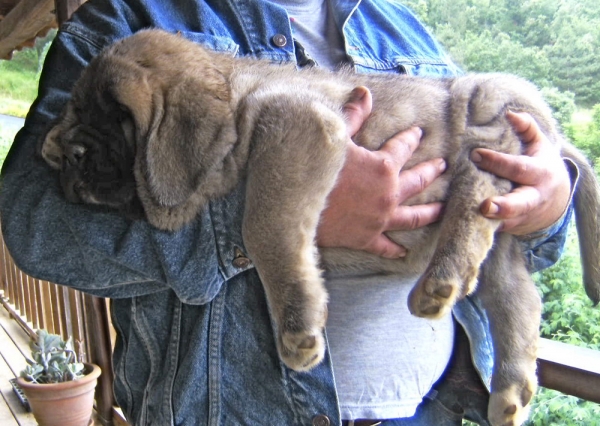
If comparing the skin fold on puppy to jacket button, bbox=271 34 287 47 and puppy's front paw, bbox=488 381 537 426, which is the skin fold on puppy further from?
jacket button, bbox=271 34 287 47

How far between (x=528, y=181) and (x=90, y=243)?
1300 millimetres

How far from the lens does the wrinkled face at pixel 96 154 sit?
1.73 meters

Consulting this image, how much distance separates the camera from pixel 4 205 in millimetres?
1749

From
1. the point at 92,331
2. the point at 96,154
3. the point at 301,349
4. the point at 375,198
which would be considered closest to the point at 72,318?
the point at 92,331

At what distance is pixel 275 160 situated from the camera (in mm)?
1737

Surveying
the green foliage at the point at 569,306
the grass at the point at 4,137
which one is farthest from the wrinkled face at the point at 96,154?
the grass at the point at 4,137

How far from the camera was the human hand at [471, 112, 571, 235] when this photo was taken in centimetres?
181

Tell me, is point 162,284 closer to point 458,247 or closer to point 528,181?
point 458,247

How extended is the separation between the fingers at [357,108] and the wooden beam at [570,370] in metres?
1.08

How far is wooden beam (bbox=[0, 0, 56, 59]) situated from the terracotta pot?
10.5ft

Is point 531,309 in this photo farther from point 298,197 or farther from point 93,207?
point 93,207

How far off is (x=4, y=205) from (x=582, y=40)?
220 cm

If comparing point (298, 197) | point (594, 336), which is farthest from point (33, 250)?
point (594, 336)

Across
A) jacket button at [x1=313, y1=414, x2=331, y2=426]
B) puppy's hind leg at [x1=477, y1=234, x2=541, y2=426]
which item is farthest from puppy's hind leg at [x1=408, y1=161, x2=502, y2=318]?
jacket button at [x1=313, y1=414, x2=331, y2=426]
